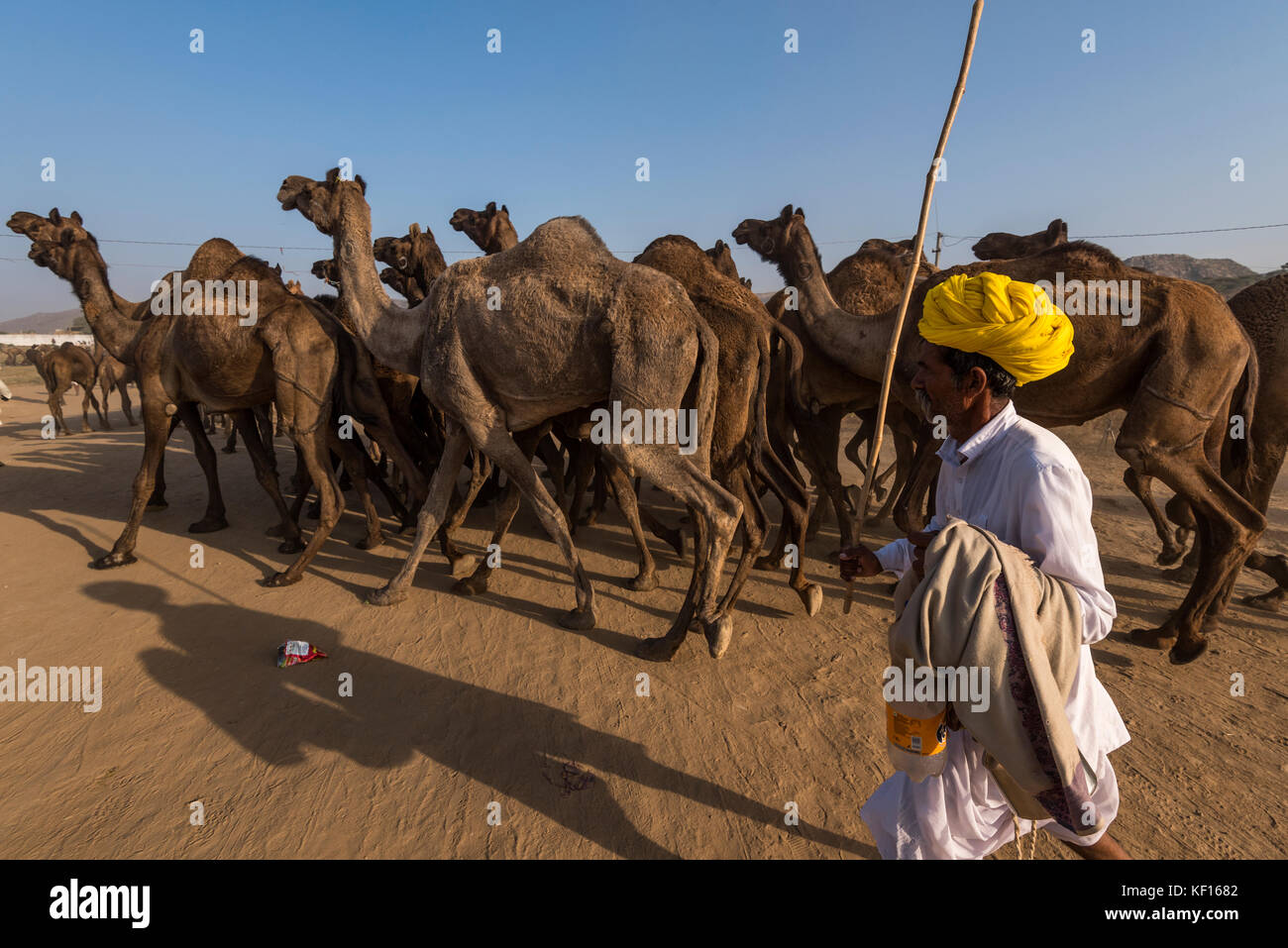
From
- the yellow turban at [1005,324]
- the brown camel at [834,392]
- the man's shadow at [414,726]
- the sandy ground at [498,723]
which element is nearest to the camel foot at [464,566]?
the sandy ground at [498,723]

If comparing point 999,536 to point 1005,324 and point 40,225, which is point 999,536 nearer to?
point 1005,324

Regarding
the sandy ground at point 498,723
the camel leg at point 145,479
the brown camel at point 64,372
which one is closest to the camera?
the sandy ground at point 498,723

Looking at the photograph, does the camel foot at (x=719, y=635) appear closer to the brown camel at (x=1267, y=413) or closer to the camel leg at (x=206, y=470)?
the brown camel at (x=1267, y=413)

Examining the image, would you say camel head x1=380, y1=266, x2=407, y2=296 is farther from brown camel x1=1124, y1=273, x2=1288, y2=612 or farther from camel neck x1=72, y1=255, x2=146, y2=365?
brown camel x1=1124, y1=273, x2=1288, y2=612

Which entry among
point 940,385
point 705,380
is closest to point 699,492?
point 705,380

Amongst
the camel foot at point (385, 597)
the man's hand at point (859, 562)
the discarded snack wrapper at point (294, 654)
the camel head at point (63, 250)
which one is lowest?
the discarded snack wrapper at point (294, 654)

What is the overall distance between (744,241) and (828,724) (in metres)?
5.29

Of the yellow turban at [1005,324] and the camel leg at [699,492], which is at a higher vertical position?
the yellow turban at [1005,324]

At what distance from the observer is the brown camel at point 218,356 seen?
5.90 m

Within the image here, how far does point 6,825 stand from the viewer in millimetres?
2992

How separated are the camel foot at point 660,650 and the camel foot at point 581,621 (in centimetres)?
56

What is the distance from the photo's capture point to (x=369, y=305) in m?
5.60
